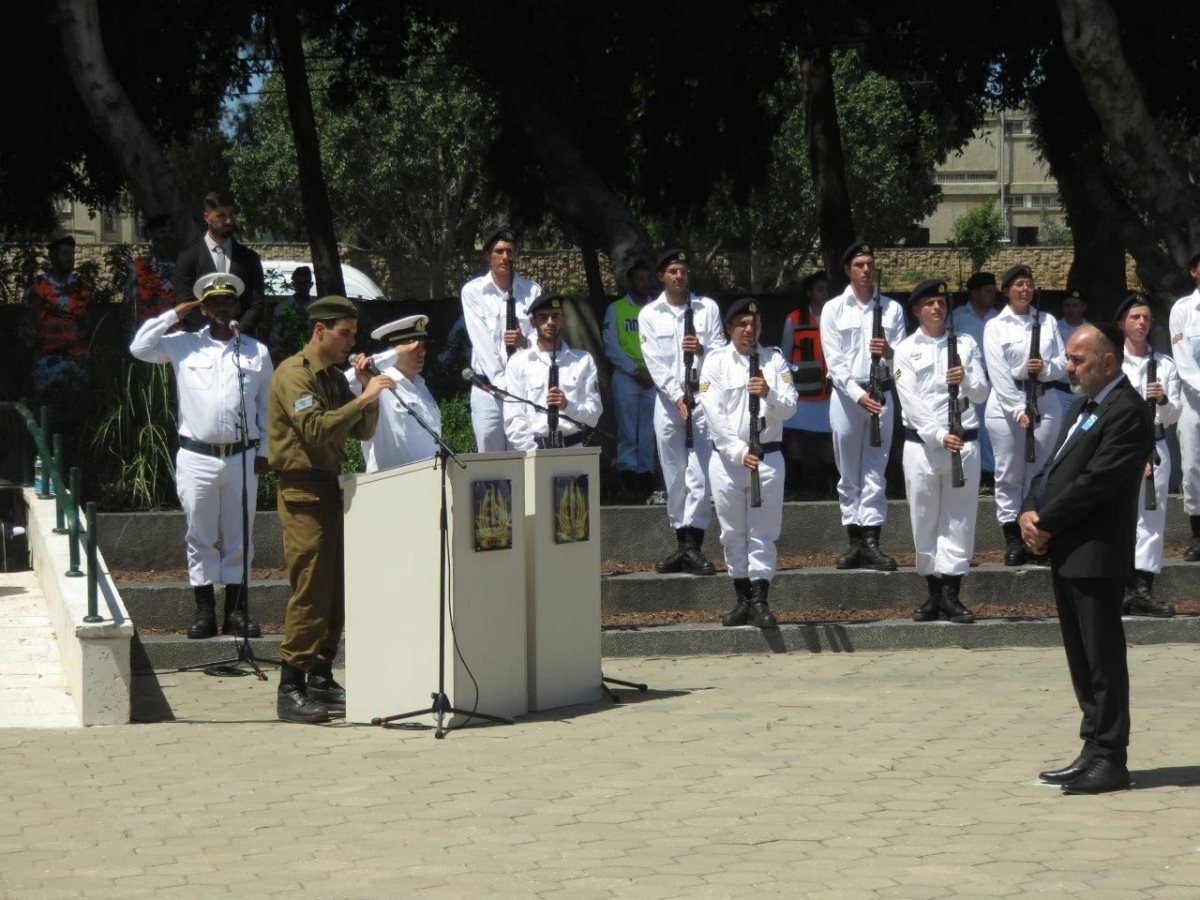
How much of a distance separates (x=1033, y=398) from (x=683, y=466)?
2493 mm

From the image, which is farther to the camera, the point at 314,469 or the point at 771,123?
the point at 771,123

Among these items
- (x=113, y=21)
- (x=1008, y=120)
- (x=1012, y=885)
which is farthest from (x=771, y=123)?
(x=1008, y=120)

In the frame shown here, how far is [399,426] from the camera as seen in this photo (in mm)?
10203

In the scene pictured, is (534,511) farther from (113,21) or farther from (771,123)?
(771,123)

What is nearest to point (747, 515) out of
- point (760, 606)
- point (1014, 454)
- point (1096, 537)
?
point (760, 606)

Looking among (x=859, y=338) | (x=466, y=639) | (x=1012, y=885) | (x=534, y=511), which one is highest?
(x=859, y=338)

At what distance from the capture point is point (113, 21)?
19453mm

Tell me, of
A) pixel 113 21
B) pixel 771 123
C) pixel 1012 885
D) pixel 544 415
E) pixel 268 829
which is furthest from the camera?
pixel 771 123

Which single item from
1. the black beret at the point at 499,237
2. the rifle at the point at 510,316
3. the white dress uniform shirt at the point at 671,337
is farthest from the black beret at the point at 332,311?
the white dress uniform shirt at the point at 671,337

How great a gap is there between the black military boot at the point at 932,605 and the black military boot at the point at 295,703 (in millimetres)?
4212

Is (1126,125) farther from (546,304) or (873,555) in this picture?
(546,304)

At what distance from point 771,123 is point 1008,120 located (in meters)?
61.3

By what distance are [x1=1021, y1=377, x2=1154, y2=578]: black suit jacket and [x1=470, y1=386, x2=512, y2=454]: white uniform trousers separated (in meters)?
5.55

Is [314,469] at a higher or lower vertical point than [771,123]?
lower
